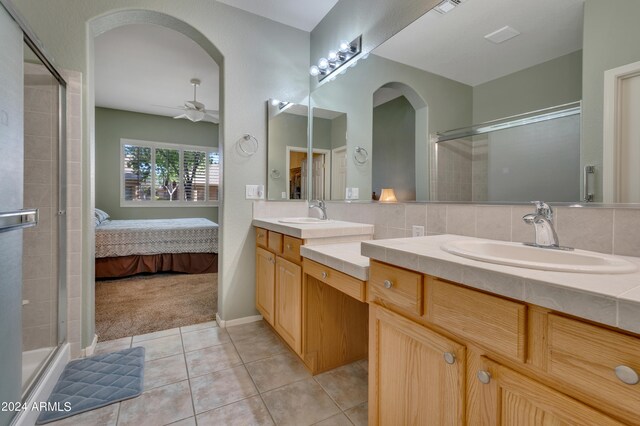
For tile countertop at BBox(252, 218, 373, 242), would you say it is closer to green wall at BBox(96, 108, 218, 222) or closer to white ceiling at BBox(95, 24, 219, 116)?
white ceiling at BBox(95, 24, 219, 116)

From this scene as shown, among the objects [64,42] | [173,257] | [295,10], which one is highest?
[295,10]

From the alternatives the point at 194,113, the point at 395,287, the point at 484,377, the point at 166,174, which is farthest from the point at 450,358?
the point at 166,174

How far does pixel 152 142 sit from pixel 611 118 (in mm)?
6252

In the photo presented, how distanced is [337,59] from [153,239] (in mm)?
3201

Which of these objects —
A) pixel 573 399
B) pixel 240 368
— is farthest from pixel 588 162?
pixel 240 368

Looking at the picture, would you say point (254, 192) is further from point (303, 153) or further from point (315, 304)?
point (315, 304)

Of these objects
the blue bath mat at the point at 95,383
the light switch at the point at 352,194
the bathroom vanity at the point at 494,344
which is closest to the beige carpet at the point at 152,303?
the blue bath mat at the point at 95,383

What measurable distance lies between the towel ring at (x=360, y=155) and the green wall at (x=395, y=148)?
10cm

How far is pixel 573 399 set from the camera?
59 cm

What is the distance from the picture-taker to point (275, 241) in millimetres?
2059

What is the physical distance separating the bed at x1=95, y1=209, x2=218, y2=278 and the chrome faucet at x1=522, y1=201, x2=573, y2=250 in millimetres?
3792

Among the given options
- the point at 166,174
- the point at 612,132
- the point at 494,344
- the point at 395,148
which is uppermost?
the point at 166,174

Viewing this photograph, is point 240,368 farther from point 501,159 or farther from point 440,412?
point 501,159

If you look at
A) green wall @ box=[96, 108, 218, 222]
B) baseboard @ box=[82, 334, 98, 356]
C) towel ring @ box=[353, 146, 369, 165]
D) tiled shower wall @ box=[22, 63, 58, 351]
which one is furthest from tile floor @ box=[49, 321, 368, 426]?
green wall @ box=[96, 108, 218, 222]
